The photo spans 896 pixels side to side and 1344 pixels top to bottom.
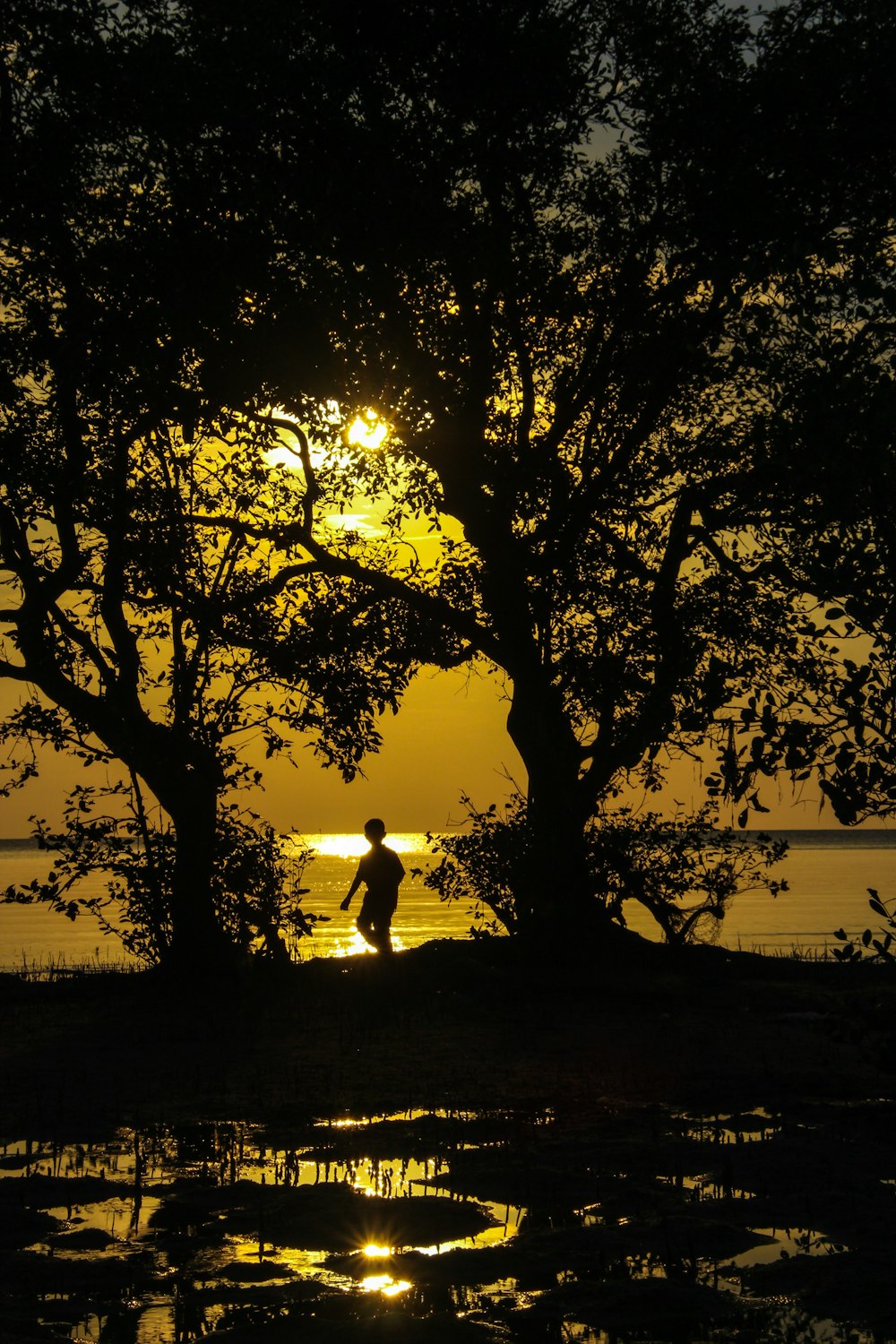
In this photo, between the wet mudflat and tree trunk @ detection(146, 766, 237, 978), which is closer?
the wet mudflat

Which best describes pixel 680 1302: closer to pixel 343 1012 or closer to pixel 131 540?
pixel 343 1012

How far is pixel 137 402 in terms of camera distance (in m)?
17.5

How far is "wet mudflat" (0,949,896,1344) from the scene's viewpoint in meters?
6.46

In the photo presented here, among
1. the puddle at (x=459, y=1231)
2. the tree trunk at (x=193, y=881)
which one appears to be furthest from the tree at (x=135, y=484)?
the puddle at (x=459, y=1231)

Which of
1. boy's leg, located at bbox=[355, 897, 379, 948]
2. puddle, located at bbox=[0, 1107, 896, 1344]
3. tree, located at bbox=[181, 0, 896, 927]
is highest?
tree, located at bbox=[181, 0, 896, 927]

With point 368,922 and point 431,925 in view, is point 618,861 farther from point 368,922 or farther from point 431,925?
point 431,925

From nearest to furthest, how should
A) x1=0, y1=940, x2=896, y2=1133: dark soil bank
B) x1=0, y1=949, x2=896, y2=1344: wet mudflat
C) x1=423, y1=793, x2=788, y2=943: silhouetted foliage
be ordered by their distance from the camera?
x1=0, y1=949, x2=896, y2=1344: wet mudflat → x1=0, y1=940, x2=896, y2=1133: dark soil bank → x1=423, y1=793, x2=788, y2=943: silhouetted foliage

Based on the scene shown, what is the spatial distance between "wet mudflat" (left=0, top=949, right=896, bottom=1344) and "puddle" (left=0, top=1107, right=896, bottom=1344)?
0.08 ft

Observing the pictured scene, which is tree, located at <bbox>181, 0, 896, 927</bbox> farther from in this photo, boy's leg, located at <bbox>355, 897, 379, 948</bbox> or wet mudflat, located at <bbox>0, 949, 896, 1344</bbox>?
wet mudflat, located at <bbox>0, 949, 896, 1344</bbox>

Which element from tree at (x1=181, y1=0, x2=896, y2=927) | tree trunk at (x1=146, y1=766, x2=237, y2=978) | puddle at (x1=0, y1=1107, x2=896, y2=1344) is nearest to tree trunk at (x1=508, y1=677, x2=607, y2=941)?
tree at (x1=181, y1=0, x2=896, y2=927)

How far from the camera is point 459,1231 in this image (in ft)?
25.3

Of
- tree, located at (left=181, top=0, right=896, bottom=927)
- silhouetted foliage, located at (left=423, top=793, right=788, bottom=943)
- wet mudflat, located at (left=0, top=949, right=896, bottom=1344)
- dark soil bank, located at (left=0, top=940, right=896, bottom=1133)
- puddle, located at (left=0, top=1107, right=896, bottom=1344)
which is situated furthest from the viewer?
silhouetted foliage, located at (left=423, top=793, right=788, bottom=943)

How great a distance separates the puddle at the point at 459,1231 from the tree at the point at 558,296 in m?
7.82

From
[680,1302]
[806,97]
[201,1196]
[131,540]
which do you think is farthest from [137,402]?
[680,1302]
